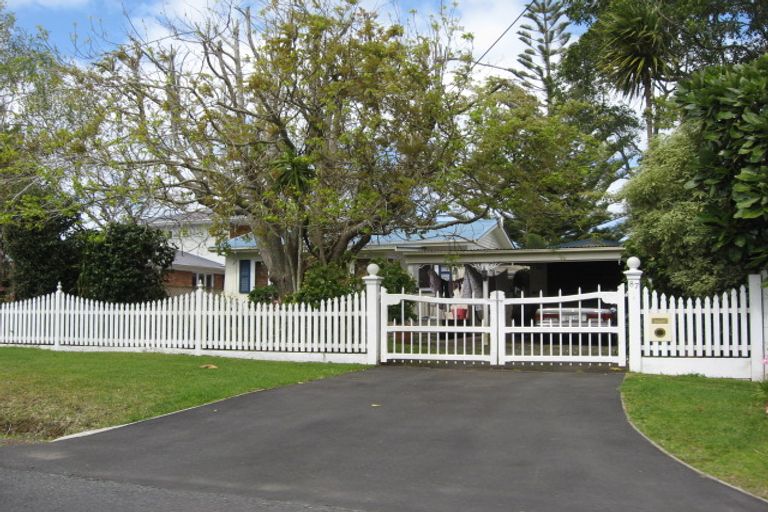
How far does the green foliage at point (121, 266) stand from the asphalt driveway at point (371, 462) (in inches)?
349

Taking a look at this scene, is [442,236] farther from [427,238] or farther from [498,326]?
[498,326]

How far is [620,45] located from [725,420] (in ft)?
53.5

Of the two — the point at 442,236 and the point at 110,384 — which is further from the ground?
the point at 442,236

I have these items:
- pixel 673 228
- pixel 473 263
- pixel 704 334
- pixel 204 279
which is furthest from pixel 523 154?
pixel 204 279

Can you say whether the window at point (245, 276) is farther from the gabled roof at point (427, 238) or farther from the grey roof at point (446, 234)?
the grey roof at point (446, 234)

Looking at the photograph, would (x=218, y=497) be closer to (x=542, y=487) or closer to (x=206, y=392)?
(x=542, y=487)

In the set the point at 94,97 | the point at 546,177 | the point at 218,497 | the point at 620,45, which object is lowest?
the point at 218,497

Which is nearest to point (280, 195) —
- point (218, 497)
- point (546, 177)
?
point (546, 177)

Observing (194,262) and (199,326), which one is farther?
(194,262)

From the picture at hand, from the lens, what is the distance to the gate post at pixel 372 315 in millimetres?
13414

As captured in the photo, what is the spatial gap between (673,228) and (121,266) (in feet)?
40.5

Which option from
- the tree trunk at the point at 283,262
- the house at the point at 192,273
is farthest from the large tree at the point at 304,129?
the house at the point at 192,273

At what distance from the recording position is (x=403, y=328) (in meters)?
13.3

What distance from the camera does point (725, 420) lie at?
775 centimetres
